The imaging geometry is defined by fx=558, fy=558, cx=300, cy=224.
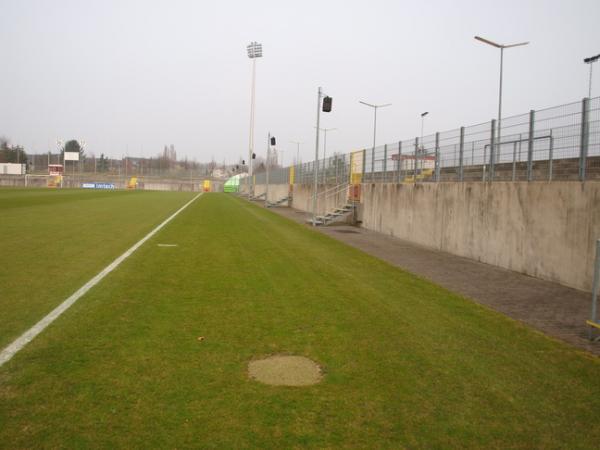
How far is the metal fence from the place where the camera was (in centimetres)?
1086

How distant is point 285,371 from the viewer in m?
5.25

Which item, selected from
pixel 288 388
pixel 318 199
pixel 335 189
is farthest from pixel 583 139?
pixel 318 199

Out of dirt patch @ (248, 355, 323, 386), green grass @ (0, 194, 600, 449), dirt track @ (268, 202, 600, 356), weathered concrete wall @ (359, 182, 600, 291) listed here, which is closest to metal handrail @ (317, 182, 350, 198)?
weathered concrete wall @ (359, 182, 600, 291)

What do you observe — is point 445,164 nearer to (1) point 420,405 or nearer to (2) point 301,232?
(2) point 301,232

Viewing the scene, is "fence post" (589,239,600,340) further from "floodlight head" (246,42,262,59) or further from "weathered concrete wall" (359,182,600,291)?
"floodlight head" (246,42,262,59)

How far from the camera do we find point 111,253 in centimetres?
1259

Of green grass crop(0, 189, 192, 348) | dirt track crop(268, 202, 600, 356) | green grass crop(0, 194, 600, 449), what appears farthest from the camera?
dirt track crop(268, 202, 600, 356)

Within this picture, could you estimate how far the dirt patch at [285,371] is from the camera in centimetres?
500

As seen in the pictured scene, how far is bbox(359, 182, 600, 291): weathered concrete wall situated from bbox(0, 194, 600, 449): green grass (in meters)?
2.93

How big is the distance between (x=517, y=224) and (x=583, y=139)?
236 cm

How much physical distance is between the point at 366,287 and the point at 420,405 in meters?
5.27

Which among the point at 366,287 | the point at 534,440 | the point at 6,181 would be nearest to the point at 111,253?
the point at 366,287

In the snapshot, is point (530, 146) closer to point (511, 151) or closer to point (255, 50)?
point (511, 151)

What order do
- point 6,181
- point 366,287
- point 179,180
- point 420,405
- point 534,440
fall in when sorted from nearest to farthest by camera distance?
point 534,440 → point 420,405 → point 366,287 → point 6,181 → point 179,180
